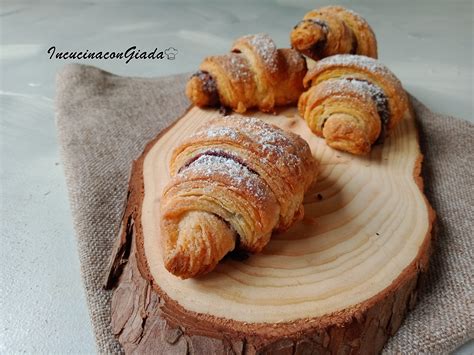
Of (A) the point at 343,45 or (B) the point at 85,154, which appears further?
(A) the point at 343,45

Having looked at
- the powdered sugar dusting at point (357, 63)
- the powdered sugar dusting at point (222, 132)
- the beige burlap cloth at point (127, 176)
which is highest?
the powdered sugar dusting at point (222, 132)

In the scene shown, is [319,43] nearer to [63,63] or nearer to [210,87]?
[210,87]

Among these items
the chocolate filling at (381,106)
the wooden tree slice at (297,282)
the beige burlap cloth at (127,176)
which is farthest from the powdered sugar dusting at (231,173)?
the chocolate filling at (381,106)

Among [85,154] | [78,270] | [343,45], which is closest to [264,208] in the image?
[78,270]

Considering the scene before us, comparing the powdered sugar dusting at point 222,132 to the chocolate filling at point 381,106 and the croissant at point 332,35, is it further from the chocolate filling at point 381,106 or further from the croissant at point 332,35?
the croissant at point 332,35

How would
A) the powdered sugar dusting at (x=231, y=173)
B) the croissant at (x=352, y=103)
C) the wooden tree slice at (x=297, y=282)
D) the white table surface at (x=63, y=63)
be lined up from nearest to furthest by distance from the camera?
the wooden tree slice at (x=297, y=282), the powdered sugar dusting at (x=231, y=173), the white table surface at (x=63, y=63), the croissant at (x=352, y=103)

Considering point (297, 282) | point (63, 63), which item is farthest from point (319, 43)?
point (63, 63)

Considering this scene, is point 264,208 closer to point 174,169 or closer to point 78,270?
point 174,169
